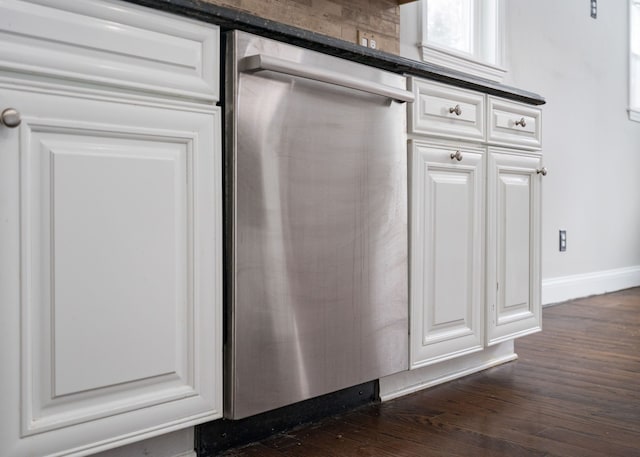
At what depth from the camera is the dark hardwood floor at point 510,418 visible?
1.53 m

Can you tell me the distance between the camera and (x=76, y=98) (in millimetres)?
1119

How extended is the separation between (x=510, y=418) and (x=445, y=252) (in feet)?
1.61

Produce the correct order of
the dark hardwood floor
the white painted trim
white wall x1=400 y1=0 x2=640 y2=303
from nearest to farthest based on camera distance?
the dark hardwood floor < the white painted trim < white wall x1=400 y1=0 x2=640 y2=303

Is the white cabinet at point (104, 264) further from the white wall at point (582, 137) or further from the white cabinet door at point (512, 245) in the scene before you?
the white wall at point (582, 137)

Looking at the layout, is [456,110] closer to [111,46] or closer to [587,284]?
[111,46]

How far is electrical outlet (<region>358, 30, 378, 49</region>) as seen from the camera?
2414 mm

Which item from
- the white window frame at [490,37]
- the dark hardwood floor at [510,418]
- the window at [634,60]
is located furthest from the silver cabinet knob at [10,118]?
the window at [634,60]

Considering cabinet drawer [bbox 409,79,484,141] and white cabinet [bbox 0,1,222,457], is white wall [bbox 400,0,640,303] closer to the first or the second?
cabinet drawer [bbox 409,79,484,141]

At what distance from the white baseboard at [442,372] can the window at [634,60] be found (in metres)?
2.97

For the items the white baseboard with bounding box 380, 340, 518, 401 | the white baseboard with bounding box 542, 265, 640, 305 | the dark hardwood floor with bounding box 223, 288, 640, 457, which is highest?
the white baseboard with bounding box 542, 265, 640, 305

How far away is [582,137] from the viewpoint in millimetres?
4090

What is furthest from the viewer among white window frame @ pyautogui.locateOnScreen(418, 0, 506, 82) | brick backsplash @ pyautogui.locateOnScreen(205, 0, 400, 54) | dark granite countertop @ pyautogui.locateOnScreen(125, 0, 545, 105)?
white window frame @ pyautogui.locateOnScreen(418, 0, 506, 82)

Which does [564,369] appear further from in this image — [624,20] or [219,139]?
[624,20]

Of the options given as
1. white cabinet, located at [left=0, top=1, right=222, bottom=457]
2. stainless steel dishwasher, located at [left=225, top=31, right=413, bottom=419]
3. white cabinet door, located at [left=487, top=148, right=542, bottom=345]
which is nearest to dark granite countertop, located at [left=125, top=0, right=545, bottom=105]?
stainless steel dishwasher, located at [left=225, top=31, right=413, bottom=419]
